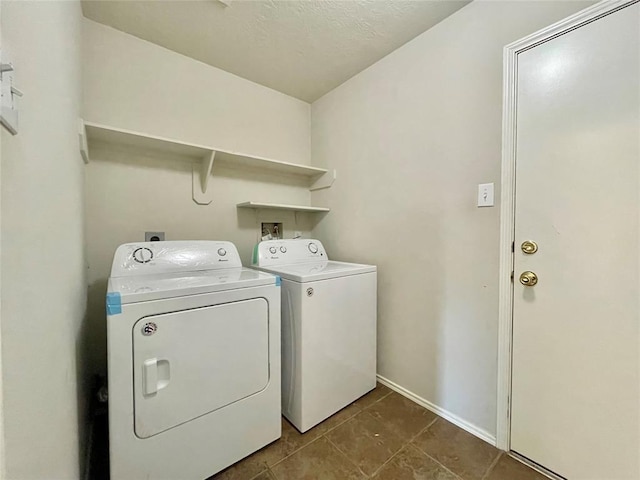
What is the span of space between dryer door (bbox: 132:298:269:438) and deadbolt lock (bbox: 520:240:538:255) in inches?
49.7

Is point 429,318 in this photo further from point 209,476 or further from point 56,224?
point 56,224

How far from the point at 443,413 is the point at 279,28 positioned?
249cm

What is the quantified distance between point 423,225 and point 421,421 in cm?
115

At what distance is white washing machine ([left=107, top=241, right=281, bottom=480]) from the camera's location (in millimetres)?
968

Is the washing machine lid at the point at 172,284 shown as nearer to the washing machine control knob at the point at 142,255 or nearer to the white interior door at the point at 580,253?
the washing machine control knob at the point at 142,255

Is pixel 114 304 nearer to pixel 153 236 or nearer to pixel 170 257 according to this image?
pixel 170 257

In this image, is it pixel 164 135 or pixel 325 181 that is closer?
pixel 164 135

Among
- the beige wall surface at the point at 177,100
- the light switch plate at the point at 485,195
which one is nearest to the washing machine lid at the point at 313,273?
the light switch plate at the point at 485,195

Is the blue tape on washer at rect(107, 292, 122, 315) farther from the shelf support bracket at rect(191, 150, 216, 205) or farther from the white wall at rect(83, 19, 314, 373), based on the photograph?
the shelf support bracket at rect(191, 150, 216, 205)

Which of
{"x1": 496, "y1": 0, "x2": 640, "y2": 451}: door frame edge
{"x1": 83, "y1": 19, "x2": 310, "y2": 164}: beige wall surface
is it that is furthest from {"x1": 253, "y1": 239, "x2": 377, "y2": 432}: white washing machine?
{"x1": 83, "y1": 19, "x2": 310, "y2": 164}: beige wall surface

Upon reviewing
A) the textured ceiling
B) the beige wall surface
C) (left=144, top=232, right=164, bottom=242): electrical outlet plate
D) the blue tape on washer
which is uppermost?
the textured ceiling

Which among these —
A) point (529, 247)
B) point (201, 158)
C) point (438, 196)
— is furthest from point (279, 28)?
point (529, 247)

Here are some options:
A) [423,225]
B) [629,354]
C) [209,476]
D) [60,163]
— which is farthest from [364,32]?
[209,476]

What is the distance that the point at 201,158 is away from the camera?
1.85 m
